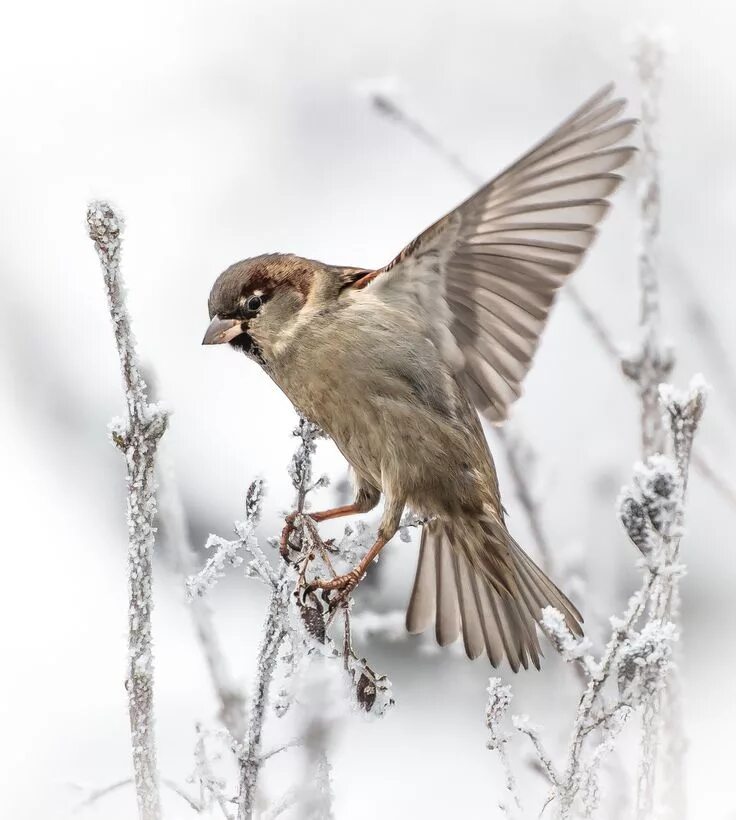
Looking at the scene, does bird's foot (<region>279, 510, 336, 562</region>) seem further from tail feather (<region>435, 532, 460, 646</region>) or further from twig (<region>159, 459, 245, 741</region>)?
tail feather (<region>435, 532, 460, 646</region>)

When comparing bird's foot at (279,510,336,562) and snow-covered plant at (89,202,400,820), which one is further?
bird's foot at (279,510,336,562)

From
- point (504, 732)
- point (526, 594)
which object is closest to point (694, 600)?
point (526, 594)

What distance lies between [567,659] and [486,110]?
2849 mm

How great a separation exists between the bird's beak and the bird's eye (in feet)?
0.10

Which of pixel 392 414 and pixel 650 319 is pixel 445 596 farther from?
pixel 650 319

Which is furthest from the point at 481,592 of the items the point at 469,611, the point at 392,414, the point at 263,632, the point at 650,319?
the point at 263,632

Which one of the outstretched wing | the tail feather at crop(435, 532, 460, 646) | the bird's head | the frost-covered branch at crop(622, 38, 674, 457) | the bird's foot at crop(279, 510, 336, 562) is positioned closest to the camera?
the bird's foot at crop(279, 510, 336, 562)

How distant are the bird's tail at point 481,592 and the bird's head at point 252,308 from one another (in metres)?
0.49

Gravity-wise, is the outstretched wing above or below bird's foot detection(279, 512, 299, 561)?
above

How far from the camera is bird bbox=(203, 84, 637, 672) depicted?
2004 millimetres

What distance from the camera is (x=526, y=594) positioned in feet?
6.96

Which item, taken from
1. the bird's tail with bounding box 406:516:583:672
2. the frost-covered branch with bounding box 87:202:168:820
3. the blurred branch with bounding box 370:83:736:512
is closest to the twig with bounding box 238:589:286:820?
the frost-covered branch with bounding box 87:202:168:820

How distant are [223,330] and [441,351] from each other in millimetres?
416

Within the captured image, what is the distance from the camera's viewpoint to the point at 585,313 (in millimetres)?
1847
